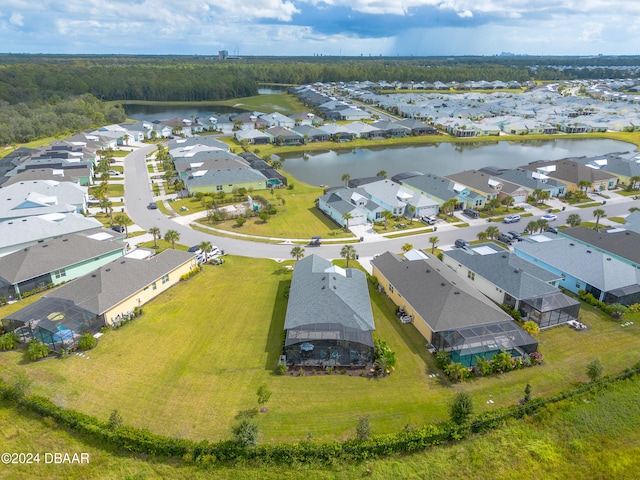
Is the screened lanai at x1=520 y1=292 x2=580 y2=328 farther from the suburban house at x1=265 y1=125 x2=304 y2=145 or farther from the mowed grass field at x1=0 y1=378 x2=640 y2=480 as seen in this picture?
the suburban house at x1=265 y1=125 x2=304 y2=145

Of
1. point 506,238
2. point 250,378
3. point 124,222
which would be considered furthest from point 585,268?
point 124,222

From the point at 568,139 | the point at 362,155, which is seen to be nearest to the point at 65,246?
the point at 362,155

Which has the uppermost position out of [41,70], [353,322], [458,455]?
[41,70]

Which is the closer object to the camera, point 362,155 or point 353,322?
point 353,322

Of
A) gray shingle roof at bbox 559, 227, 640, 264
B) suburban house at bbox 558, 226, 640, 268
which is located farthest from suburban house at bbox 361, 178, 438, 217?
gray shingle roof at bbox 559, 227, 640, 264

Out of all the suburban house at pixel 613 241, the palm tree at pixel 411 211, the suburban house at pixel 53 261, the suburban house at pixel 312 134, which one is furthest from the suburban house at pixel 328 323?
the suburban house at pixel 312 134

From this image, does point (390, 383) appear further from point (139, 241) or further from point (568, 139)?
point (568, 139)
